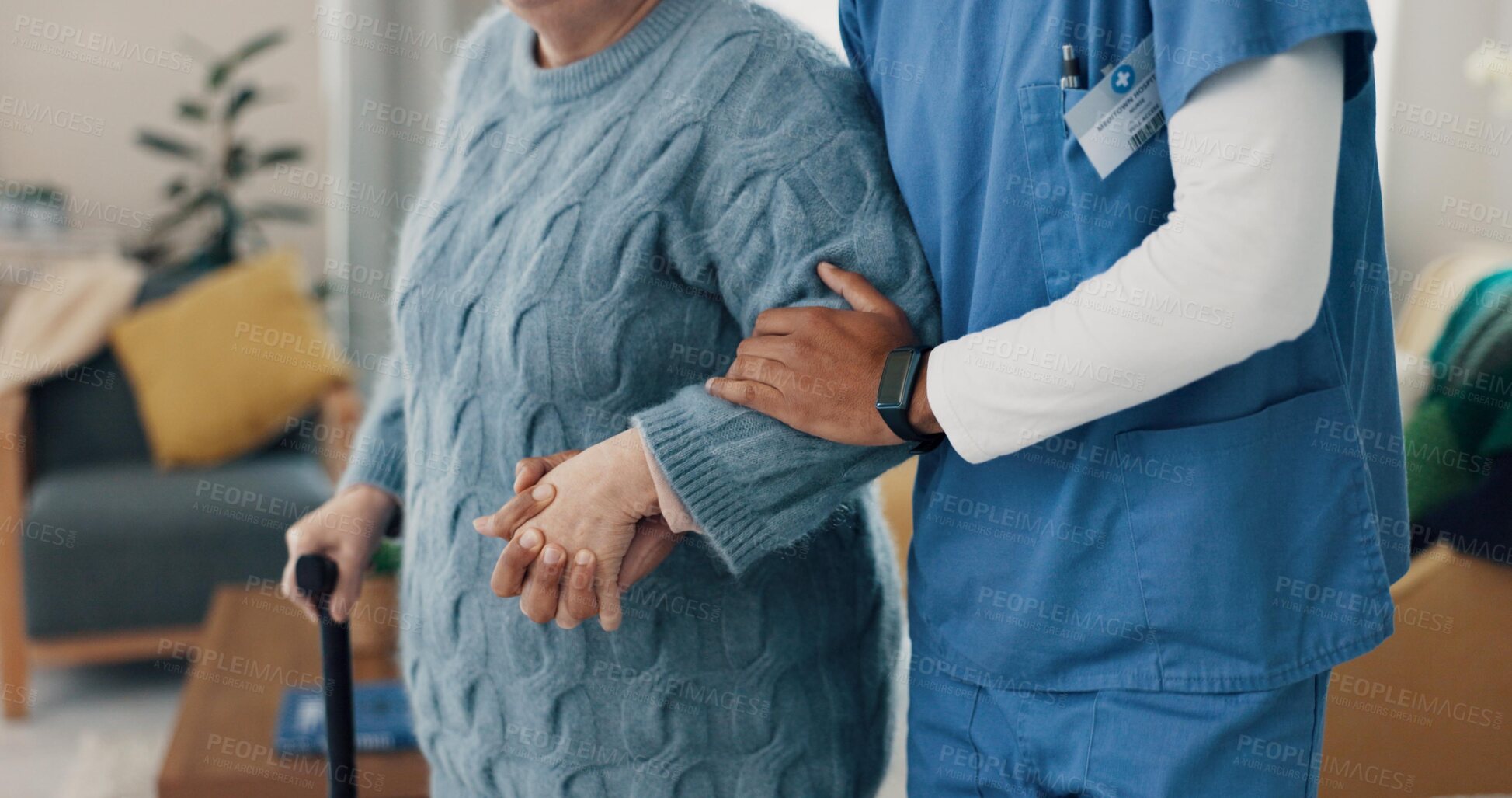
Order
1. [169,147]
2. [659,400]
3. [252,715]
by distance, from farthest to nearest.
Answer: [169,147], [252,715], [659,400]

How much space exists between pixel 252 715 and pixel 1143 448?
152cm

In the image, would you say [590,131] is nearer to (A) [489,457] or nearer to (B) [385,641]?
(A) [489,457]

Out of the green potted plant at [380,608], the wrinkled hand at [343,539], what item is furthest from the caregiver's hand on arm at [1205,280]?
the green potted plant at [380,608]

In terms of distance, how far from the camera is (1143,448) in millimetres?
781

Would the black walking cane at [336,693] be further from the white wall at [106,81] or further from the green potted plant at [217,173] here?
the white wall at [106,81]

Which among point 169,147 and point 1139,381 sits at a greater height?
point 1139,381

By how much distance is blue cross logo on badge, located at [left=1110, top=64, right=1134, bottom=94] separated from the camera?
2.38ft

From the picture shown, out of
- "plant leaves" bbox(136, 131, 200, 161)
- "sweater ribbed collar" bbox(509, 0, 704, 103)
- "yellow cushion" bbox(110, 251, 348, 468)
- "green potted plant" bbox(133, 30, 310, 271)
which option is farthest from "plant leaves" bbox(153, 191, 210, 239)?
"sweater ribbed collar" bbox(509, 0, 704, 103)

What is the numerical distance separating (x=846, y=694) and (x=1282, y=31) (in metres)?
0.63

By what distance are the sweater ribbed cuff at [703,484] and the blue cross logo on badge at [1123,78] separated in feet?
1.13

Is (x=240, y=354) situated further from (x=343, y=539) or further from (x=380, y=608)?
(x=343, y=539)

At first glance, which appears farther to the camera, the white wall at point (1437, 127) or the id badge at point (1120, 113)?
the white wall at point (1437, 127)

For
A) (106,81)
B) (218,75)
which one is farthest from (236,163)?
(106,81)

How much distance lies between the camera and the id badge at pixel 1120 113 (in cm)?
72
